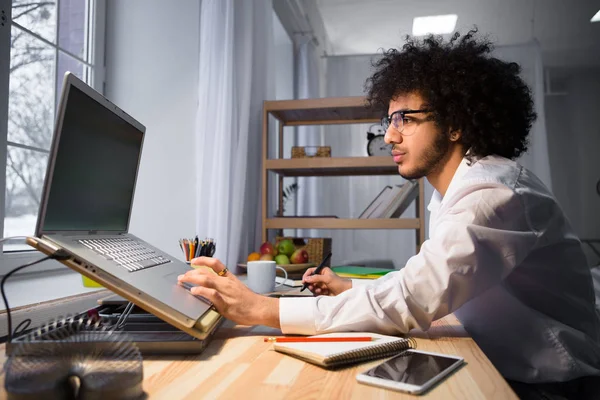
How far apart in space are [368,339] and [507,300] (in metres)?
Result: 0.37

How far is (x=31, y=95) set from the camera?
1507 mm

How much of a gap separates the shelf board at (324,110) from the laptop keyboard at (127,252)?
141cm

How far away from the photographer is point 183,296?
29.1 inches

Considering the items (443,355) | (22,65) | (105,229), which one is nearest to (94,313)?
(105,229)

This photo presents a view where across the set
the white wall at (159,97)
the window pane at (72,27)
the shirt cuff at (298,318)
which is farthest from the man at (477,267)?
the window pane at (72,27)

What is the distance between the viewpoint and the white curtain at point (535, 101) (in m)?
3.70

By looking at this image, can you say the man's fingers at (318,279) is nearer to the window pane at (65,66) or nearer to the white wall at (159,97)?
the white wall at (159,97)

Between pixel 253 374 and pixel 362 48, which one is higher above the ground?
pixel 362 48

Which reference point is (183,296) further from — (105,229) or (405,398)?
(405,398)

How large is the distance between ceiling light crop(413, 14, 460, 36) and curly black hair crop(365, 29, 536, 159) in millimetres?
2692

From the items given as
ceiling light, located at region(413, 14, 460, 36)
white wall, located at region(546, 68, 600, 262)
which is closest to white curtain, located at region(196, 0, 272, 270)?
ceiling light, located at region(413, 14, 460, 36)

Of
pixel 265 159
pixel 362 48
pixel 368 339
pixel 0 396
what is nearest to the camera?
pixel 0 396

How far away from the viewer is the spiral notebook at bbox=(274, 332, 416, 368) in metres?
0.61

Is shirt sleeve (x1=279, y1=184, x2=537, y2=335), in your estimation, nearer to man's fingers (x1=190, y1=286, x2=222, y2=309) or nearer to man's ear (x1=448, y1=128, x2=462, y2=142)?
man's fingers (x1=190, y1=286, x2=222, y2=309)
